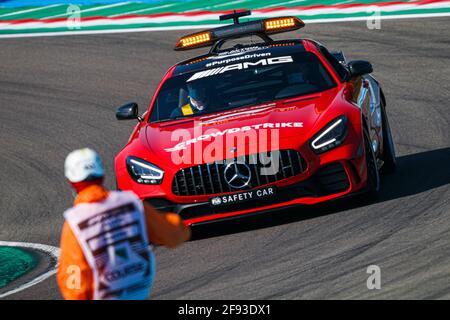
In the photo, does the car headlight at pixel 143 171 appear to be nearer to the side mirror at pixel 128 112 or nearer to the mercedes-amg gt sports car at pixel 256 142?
the mercedes-amg gt sports car at pixel 256 142

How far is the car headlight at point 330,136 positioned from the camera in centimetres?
A: 933

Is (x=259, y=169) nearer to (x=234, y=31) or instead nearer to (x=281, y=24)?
(x=234, y=31)

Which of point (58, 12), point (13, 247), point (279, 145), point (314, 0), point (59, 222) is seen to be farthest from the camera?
point (58, 12)

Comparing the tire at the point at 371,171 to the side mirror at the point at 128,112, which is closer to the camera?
the tire at the point at 371,171

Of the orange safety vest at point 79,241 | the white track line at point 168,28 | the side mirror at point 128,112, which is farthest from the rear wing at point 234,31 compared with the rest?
the white track line at point 168,28

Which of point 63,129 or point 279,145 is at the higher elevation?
point 279,145

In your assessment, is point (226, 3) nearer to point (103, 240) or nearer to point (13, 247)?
point (13, 247)

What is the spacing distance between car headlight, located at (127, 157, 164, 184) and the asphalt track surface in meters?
0.58

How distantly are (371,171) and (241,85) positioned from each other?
1767 millimetres

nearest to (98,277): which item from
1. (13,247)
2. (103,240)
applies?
(103,240)

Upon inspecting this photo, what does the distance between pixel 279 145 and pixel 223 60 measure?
217 centimetres

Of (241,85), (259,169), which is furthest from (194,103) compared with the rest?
(259,169)

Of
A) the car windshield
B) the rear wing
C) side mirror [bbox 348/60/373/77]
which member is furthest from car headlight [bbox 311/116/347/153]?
the rear wing

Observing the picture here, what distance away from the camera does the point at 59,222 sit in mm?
11328
